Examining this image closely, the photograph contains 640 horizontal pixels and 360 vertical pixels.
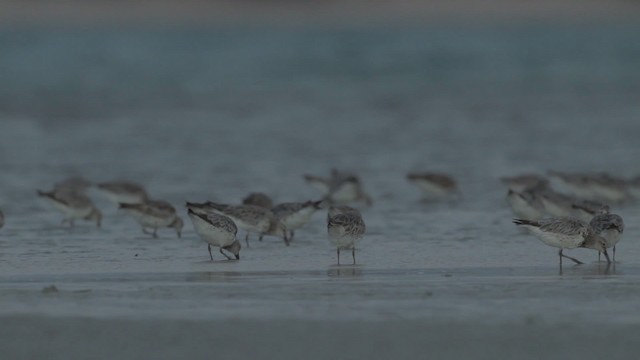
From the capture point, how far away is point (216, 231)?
49.5 feet

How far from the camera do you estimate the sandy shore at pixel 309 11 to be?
227ft

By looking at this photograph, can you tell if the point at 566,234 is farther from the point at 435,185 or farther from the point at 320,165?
the point at 320,165

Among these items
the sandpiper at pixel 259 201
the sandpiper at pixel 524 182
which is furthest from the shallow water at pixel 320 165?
the sandpiper at pixel 259 201

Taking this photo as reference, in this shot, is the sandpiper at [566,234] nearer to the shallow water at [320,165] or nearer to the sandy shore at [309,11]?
the shallow water at [320,165]

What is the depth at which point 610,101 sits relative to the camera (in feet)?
123

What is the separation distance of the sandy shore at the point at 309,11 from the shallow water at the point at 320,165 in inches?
219

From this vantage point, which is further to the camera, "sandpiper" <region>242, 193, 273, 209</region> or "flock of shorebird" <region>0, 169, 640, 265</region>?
"sandpiper" <region>242, 193, 273, 209</region>

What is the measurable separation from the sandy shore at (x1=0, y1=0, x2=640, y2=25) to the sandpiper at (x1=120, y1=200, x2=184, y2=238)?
168 feet

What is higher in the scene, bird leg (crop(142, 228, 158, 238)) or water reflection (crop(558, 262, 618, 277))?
bird leg (crop(142, 228, 158, 238))

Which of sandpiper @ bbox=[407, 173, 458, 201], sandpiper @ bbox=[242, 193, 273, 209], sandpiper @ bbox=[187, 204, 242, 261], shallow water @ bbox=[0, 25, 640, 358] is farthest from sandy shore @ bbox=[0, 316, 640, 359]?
sandpiper @ bbox=[407, 173, 458, 201]

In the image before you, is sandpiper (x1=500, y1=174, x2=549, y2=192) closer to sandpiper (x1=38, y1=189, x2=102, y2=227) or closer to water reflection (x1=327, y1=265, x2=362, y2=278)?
sandpiper (x1=38, y1=189, x2=102, y2=227)

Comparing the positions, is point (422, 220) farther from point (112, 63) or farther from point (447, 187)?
point (112, 63)

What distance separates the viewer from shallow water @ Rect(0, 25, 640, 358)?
37.1 ft

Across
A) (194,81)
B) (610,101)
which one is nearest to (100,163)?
(610,101)
